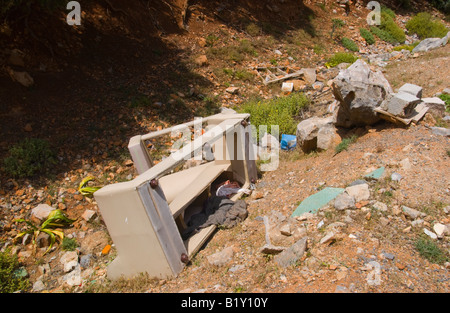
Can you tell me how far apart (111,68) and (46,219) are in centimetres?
357

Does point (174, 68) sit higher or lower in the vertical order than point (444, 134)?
higher

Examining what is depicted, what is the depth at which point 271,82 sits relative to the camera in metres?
7.68

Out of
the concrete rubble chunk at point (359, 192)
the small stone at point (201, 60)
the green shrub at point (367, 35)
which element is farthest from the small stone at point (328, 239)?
the green shrub at point (367, 35)

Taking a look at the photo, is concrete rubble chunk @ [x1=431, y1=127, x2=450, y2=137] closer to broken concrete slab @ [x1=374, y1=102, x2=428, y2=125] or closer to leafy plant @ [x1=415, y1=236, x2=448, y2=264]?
broken concrete slab @ [x1=374, y1=102, x2=428, y2=125]

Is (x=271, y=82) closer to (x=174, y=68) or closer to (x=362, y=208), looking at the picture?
(x=174, y=68)

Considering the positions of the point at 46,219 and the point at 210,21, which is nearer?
the point at 46,219

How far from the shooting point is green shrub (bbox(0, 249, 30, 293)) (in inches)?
129

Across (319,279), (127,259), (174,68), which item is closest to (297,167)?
(319,279)

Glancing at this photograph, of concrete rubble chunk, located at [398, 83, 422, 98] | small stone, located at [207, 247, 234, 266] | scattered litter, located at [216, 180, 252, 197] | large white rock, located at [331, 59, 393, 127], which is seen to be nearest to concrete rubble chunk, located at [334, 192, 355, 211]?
small stone, located at [207, 247, 234, 266]

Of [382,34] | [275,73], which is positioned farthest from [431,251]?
[382,34]

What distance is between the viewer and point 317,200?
118 inches

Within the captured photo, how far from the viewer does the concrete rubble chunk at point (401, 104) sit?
3.71 m

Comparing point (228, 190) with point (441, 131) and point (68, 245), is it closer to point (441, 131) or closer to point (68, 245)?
point (68, 245)

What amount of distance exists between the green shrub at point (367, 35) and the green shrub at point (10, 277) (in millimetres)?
11495
